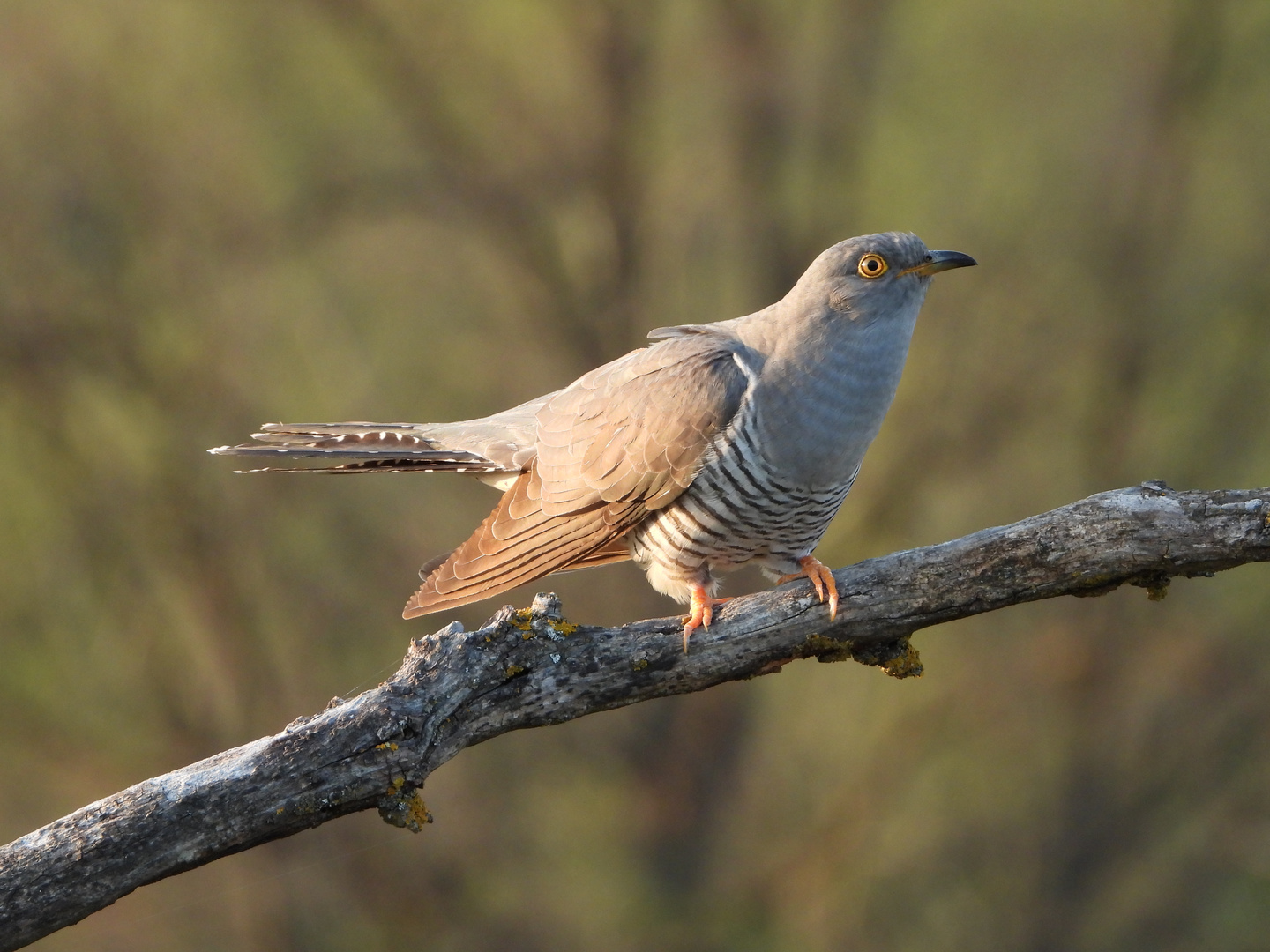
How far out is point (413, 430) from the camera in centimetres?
218

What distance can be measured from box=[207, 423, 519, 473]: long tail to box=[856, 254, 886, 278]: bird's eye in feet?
2.70

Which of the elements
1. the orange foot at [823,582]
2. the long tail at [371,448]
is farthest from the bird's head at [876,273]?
the long tail at [371,448]

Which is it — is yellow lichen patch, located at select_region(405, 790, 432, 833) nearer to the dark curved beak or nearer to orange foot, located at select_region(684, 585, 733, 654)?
orange foot, located at select_region(684, 585, 733, 654)

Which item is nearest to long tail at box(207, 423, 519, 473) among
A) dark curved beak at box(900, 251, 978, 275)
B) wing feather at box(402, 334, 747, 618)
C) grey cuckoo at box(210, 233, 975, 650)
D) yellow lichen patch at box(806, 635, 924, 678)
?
grey cuckoo at box(210, 233, 975, 650)

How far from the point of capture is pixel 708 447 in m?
1.84

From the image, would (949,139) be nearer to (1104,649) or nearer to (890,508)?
(890,508)

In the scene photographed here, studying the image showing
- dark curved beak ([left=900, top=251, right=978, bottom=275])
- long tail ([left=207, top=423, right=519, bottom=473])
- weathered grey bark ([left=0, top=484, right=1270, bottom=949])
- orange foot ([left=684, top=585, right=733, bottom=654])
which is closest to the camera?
weathered grey bark ([left=0, top=484, right=1270, bottom=949])

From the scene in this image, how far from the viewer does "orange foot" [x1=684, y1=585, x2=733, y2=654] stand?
1.72 metres

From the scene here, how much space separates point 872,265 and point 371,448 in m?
1.04

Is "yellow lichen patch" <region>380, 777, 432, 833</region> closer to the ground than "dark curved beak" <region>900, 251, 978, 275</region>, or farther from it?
closer to the ground

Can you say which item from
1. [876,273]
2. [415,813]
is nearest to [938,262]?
[876,273]

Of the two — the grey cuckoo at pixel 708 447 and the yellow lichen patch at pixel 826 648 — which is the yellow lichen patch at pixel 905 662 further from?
the grey cuckoo at pixel 708 447

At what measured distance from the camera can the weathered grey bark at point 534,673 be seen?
1.43 metres

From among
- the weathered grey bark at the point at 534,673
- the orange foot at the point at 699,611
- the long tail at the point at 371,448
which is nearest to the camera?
the weathered grey bark at the point at 534,673
